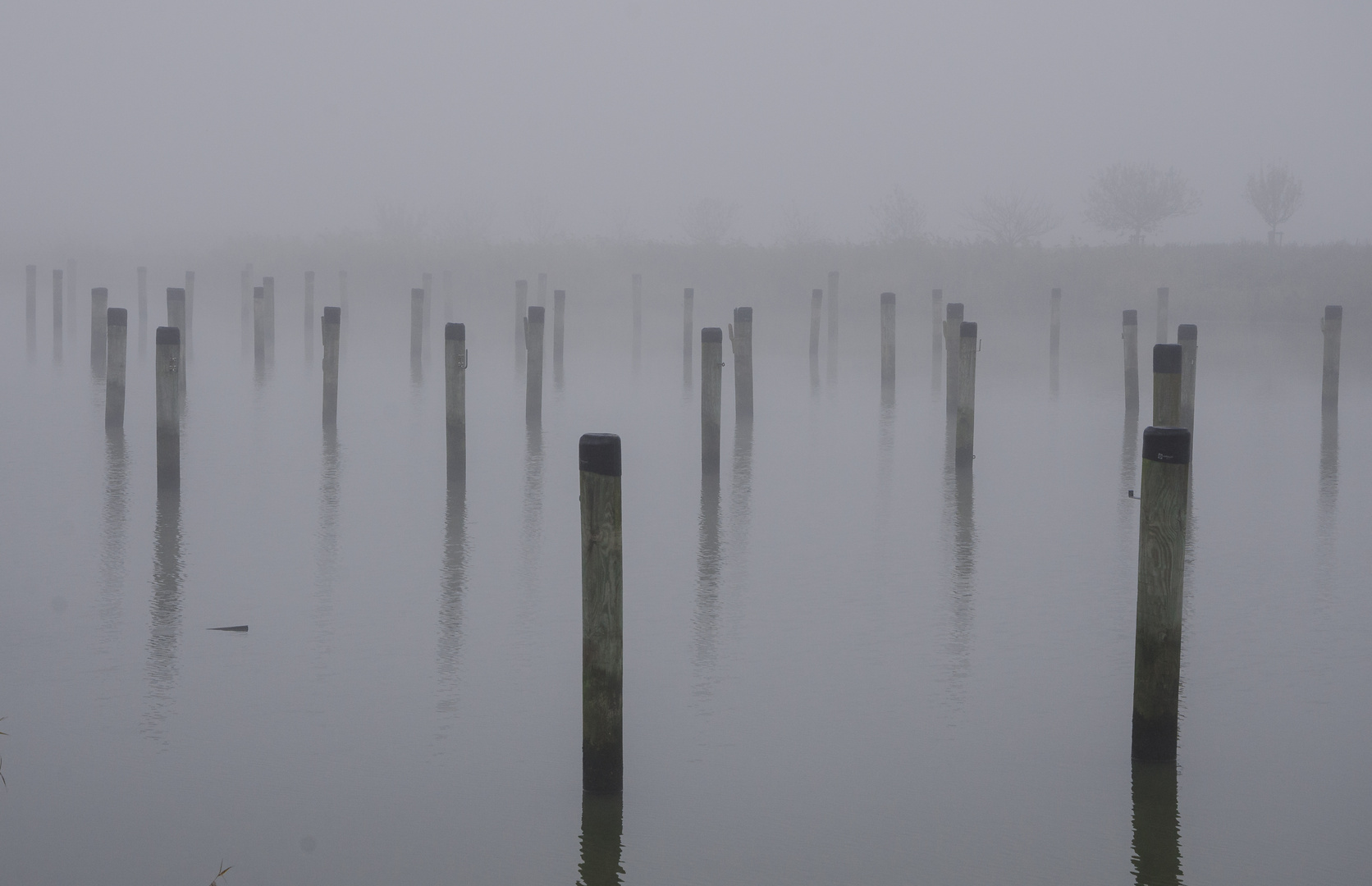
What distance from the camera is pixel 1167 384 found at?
1075cm

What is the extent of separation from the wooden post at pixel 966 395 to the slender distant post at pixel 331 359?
6794mm

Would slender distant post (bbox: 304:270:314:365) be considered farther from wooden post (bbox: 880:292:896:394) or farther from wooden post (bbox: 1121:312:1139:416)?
wooden post (bbox: 1121:312:1139:416)

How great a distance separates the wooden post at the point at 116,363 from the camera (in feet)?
48.7

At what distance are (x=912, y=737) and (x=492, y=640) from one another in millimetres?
2684

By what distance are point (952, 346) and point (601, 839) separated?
14.4m

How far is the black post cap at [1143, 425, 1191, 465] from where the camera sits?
559cm

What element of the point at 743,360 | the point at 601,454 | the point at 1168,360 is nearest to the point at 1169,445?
the point at 601,454

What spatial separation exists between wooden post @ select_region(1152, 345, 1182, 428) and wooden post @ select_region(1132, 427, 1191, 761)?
5.04 metres

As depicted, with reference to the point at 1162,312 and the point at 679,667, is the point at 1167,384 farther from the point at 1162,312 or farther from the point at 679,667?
the point at 1162,312

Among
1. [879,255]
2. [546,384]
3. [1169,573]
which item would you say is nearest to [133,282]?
[879,255]

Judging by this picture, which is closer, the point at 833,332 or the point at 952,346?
the point at 952,346

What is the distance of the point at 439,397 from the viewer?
2147 cm

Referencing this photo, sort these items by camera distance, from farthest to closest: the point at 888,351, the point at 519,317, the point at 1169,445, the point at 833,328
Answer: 1. the point at 833,328
2. the point at 519,317
3. the point at 888,351
4. the point at 1169,445

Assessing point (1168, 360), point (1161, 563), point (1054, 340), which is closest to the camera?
point (1161, 563)
